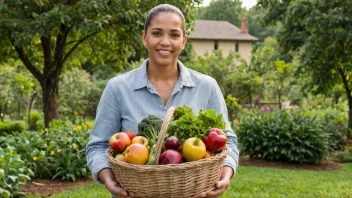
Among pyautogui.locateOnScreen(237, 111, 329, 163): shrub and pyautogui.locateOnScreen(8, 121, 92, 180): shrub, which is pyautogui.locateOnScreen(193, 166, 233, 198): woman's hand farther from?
pyautogui.locateOnScreen(237, 111, 329, 163): shrub

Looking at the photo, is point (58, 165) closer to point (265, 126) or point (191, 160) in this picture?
point (265, 126)

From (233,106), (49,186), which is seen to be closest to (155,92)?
(49,186)

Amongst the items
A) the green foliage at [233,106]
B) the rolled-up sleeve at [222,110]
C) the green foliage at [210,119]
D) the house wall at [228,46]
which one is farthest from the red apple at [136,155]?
the house wall at [228,46]

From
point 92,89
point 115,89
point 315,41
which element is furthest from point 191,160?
point 92,89

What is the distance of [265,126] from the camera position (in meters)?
11.2

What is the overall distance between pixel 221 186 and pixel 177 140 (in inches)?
13.9

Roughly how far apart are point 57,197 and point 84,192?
1.50 feet

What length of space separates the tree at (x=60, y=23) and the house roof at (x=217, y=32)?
36758mm

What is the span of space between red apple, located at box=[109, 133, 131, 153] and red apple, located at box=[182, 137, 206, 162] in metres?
0.30

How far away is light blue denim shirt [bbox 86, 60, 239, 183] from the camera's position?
251 centimetres

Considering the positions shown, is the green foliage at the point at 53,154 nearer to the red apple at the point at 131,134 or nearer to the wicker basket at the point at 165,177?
the red apple at the point at 131,134

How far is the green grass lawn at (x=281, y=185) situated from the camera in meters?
7.12

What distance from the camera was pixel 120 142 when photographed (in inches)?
87.7

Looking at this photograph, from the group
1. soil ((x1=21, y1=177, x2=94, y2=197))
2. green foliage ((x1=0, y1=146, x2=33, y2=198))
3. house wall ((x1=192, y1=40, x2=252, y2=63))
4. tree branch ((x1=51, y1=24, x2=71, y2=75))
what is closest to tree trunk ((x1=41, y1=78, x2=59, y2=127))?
tree branch ((x1=51, y1=24, x2=71, y2=75))
